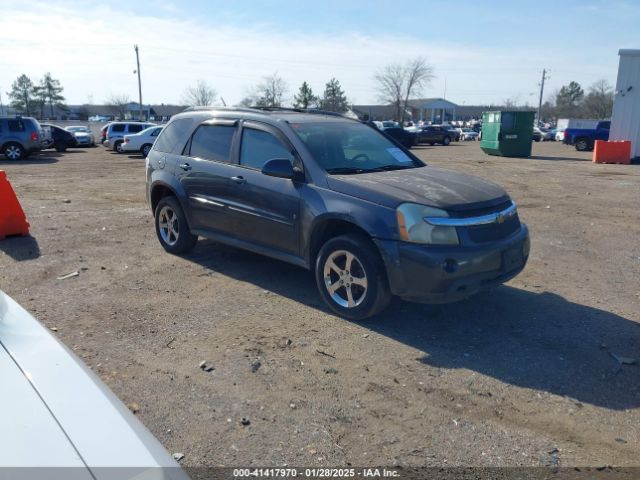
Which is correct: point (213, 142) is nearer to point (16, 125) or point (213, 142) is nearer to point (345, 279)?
point (345, 279)

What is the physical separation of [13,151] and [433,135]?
28.8 meters

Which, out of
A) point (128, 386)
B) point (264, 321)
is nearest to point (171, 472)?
point (128, 386)

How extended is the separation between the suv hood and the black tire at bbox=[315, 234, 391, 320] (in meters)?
0.41

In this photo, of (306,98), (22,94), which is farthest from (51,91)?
(306,98)

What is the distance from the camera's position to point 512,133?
26.0 m

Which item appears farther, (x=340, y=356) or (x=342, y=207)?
(x=342, y=207)

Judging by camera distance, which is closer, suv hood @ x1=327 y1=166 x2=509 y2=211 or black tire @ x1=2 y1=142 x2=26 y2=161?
suv hood @ x1=327 y1=166 x2=509 y2=211

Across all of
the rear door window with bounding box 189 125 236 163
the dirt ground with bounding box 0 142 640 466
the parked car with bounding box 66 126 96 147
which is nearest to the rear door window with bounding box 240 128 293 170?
the rear door window with bounding box 189 125 236 163

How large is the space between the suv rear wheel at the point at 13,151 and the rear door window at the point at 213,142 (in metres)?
20.1

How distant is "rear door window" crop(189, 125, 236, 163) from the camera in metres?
6.03

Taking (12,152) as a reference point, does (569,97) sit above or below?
above

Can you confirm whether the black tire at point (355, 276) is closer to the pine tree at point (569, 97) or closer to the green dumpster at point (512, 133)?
the green dumpster at point (512, 133)

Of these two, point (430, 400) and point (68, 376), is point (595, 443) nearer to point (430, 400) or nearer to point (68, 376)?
point (430, 400)

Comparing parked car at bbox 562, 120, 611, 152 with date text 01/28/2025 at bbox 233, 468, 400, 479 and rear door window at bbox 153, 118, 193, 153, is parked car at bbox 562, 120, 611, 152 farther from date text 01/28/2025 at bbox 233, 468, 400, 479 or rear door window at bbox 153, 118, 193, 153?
date text 01/28/2025 at bbox 233, 468, 400, 479
